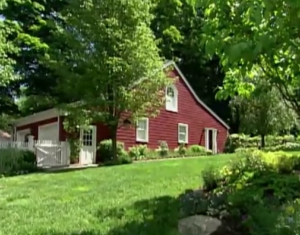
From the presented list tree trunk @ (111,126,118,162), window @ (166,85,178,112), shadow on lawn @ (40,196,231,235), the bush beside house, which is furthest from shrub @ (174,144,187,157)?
shadow on lawn @ (40,196,231,235)

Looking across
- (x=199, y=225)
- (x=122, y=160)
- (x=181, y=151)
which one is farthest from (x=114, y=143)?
(x=199, y=225)

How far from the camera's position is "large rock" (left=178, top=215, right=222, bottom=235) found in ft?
19.0

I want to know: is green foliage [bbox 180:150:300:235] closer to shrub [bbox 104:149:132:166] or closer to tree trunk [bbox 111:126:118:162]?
shrub [bbox 104:149:132:166]

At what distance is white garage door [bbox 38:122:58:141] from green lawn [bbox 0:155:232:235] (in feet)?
36.0

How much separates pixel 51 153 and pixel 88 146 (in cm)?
204

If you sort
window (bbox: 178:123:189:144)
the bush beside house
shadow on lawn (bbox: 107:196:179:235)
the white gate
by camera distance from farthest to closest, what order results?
1. window (bbox: 178:123:189:144)
2. the bush beside house
3. the white gate
4. shadow on lawn (bbox: 107:196:179:235)

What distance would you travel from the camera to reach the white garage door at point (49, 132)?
23.1 metres

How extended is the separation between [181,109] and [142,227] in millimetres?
21150

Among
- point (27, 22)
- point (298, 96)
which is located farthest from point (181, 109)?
point (298, 96)

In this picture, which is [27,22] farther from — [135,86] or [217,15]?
[217,15]

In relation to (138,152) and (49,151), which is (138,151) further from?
(49,151)

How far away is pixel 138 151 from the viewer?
74.0 ft

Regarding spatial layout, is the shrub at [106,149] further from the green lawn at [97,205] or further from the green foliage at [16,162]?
the green lawn at [97,205]

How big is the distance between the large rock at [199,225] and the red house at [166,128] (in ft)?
52.7
